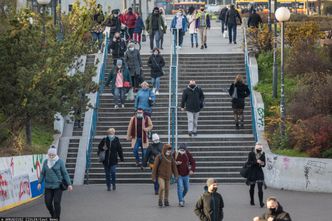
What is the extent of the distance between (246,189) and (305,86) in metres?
6.37

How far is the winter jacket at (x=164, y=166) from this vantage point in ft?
78.8

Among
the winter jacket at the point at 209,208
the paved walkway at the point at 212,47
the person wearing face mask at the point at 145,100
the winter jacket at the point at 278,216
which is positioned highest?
the paved walkway at the point at 212,47

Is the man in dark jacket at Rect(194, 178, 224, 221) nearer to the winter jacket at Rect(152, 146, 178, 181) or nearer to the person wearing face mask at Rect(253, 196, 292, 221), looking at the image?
the person wearing face mask at Rect(253, 196, 292, 221)

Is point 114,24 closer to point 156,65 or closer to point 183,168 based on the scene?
point 156,65

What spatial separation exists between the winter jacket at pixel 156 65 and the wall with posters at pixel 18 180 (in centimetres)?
934

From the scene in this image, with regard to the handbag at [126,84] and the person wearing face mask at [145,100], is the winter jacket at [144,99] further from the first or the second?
the handbag at [126,84]

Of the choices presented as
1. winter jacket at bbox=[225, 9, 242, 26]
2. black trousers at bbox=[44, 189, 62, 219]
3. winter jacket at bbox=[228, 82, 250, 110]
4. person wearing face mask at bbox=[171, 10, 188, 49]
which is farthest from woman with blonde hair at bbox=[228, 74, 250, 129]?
winter jacket at bbox=[225, 9, 242, 26]

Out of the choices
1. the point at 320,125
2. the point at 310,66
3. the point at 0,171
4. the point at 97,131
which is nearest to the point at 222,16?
the point at 310,66

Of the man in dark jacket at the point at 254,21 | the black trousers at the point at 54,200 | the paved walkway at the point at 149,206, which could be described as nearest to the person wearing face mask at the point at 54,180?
the black trousers at the point at 54,200

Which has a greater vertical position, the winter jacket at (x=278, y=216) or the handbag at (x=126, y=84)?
the handbag at (x=126, y=84)

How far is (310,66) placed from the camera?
35.8 meters

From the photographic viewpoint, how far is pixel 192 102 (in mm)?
31500

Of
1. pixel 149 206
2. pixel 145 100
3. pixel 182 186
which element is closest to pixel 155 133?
pixel 145 100

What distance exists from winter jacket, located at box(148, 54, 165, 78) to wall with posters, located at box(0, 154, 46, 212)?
30.6 feet
